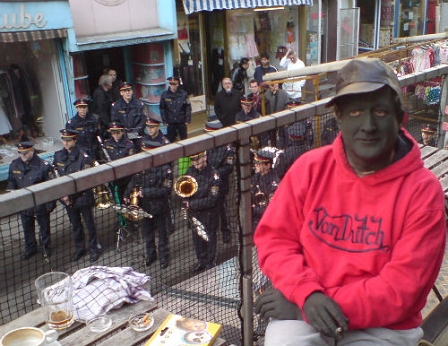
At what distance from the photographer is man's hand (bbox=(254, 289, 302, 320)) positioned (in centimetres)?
220

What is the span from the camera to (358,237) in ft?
6.79

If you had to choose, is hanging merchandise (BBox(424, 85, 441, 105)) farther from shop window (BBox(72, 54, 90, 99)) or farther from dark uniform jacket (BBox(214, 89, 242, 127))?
shop window (BBox(72, 54, 90, 99))

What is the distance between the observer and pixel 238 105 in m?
11.8

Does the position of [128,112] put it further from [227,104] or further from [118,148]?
[227,104]

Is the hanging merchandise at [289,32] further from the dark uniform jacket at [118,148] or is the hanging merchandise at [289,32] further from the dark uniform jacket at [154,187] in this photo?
the dark uniform jacket at [154,187]

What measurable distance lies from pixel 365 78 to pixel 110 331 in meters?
1.97

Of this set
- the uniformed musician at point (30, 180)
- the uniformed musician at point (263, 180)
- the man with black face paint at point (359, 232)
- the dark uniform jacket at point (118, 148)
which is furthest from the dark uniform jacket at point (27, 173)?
the man with black face paint at point (359, 232)

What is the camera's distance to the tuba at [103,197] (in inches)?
247

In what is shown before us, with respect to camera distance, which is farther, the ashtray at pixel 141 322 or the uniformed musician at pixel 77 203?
the uniformed musician at pixel 77 203

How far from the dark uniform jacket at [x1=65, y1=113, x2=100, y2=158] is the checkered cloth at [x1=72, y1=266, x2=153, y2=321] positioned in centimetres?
681

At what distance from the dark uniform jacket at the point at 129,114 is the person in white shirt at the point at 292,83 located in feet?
12.6

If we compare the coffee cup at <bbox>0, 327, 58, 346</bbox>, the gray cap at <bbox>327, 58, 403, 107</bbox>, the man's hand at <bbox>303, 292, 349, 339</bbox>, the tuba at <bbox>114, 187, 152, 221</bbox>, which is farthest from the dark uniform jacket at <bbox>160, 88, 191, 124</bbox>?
the man's hand at <bbox>303, 292, 349, 339</bbox>

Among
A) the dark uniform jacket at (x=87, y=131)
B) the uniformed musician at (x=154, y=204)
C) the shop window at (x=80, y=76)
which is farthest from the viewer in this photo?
the shop window at (x=80, y=76)

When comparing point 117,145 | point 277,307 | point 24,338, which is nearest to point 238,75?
point 117,145
